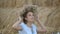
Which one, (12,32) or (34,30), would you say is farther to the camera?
(12,32)

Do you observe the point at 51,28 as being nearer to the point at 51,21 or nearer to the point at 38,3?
the point at 51,21

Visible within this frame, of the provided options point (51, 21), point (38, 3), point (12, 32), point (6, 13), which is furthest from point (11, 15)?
point (51, 21)

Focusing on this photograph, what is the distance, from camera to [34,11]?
164cm

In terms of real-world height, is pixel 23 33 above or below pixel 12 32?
above

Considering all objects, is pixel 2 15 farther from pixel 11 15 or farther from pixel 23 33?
pixel 23 33

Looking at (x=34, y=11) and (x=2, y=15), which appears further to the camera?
(x=2, y=15)

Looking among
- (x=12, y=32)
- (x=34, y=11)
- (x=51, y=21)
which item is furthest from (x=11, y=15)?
(x=34, y=11)

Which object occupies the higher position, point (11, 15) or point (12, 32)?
point (11, 15)

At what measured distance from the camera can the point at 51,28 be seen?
2.34m

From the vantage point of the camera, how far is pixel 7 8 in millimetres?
2332

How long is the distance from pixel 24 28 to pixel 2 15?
0.82m

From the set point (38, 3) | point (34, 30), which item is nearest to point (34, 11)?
point (34, 30)

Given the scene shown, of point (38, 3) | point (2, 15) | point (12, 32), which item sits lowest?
point (12, 32)

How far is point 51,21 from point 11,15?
54cm
